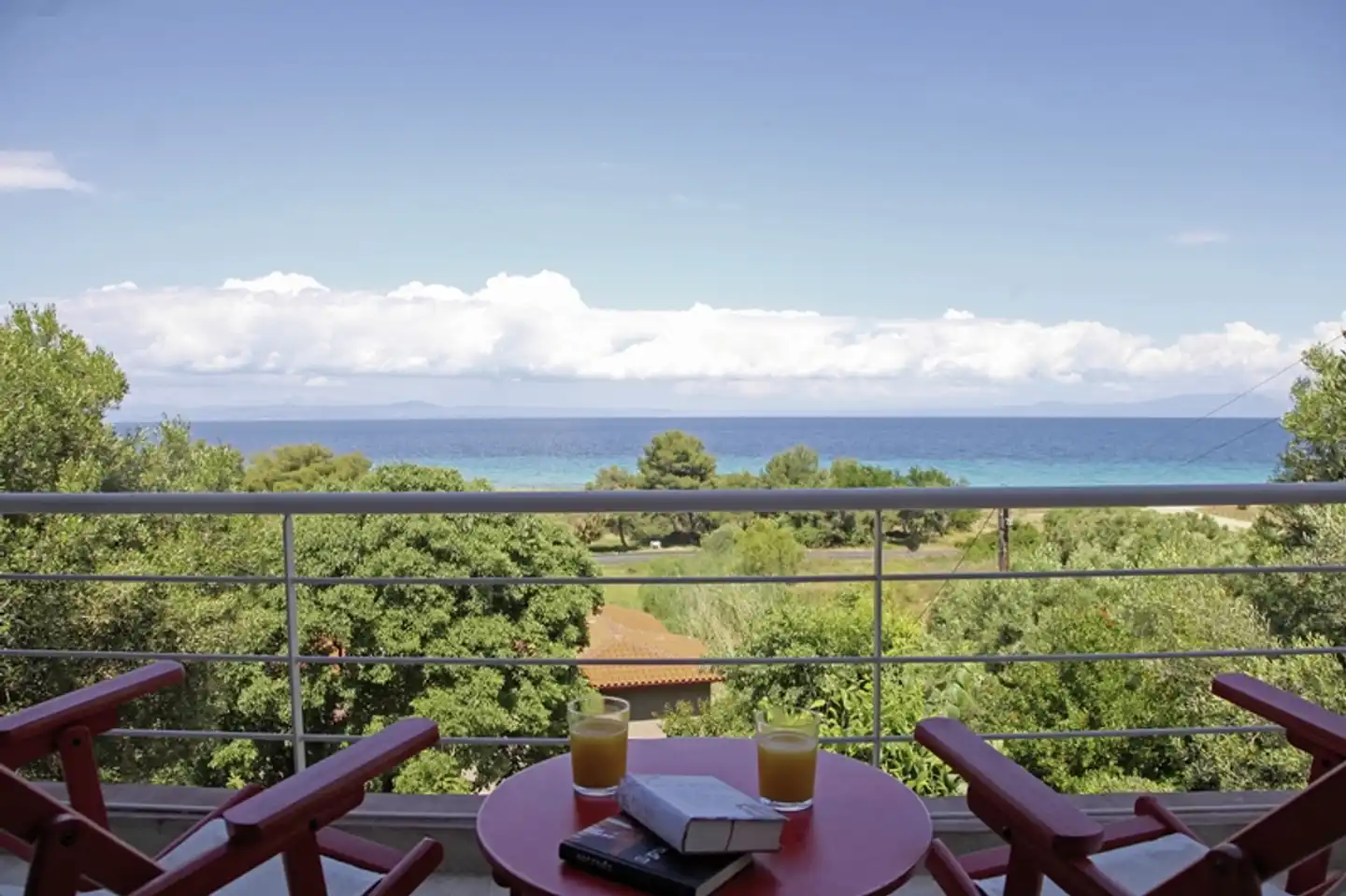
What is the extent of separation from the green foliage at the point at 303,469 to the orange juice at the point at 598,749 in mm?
21585

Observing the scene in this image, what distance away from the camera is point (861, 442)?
35094 mm

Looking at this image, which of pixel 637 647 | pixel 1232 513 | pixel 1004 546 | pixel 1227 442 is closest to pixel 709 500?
pixel 637 647

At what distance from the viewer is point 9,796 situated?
1.20m

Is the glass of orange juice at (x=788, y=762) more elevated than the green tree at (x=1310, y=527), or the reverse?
the glass of orange juice at (x=788, y=762)

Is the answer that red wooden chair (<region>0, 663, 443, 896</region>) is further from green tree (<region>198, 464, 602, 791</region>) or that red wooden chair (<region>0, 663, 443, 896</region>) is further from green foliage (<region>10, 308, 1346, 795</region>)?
green tree (<region>198, 464, 602, 791</region>)

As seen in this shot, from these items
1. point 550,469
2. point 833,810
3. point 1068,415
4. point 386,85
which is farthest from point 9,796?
point 1068,415

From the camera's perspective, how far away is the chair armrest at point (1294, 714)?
1530 millimetres

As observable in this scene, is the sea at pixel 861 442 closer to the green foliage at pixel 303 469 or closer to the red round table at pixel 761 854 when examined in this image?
the green foliage at pixel 303 469

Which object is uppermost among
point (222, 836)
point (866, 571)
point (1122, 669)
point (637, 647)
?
point (222, 836)

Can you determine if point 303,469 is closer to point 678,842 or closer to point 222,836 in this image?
point 222,836

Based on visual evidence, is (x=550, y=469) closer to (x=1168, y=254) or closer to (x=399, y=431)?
(x=399, y=431)

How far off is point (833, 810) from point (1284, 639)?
Result: 14.5 meters

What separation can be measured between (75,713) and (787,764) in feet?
3.76

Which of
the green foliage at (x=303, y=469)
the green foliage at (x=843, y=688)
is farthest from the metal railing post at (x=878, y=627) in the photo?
the green foliage at (x=303, y=469)
